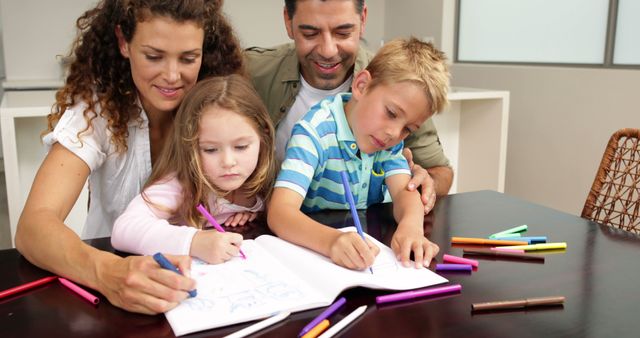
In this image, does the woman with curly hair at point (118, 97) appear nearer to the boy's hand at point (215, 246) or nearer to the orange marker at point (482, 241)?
the boy's hand at point (215, 246)

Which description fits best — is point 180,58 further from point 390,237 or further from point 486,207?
point 486,207

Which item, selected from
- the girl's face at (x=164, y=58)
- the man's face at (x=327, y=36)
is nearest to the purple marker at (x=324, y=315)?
the girl's face at (x=164, y=58)

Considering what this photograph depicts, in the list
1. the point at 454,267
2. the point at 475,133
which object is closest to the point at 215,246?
the point at 454,267

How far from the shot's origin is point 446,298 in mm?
723

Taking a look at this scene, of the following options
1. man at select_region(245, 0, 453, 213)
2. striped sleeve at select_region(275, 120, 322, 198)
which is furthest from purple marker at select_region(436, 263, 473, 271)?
man at select_region(245, 0, 453, 213)

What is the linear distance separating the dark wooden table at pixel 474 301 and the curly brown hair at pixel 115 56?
329 mm

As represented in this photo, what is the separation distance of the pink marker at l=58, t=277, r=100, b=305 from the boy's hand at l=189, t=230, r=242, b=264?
16 cm

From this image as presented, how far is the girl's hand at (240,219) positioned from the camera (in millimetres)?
1037

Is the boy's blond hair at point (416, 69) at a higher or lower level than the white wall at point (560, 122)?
higher

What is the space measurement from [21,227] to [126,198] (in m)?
0.35

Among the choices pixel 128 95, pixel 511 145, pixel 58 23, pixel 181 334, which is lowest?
pixel 511 145

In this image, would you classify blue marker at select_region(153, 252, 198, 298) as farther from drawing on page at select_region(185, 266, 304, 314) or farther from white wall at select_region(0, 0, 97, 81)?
white wall at select_region(0, 0, 97, 81)

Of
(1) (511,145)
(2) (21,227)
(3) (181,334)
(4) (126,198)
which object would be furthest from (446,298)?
(1) (511,145)

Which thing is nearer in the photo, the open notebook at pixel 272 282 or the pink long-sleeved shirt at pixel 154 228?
the open notebook at pixel 272 282
